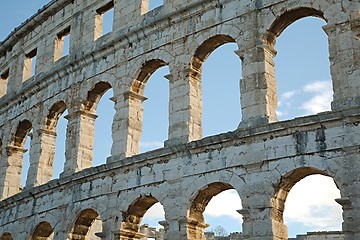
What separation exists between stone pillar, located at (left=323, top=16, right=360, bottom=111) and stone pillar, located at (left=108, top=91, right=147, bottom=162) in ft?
18.8

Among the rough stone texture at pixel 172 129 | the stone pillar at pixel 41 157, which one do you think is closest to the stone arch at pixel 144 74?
the rough stone texture at pixel 172 129

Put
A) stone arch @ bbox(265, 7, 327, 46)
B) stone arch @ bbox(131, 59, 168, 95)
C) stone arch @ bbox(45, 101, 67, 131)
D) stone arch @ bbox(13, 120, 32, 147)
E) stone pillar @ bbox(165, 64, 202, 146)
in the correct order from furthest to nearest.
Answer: stone arch @ bbox(13, 120, 32, 147)
stone arch @ bbox(45, 101, 67, 131)
stone arch @ bbox(131, 59, 168, 95)
stone pillar @ bbox(165, 64, 202, 146)
stone arch @ bbox(265, 7, 327, 46)

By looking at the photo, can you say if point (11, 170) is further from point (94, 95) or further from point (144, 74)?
point (144, 74)

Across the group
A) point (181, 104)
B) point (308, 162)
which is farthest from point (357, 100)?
point (181, 104)

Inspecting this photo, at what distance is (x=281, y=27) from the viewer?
1425 centimetres

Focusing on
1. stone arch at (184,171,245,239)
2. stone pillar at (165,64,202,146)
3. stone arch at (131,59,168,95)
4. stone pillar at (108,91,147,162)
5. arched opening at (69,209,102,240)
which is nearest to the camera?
stone arch at (184,171,245,239)

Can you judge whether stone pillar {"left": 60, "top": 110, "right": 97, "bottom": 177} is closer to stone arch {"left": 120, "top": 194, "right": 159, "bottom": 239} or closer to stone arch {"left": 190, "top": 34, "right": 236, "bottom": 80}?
stone arch {"left": 120, "top": 194, "right": 159, "bottom": 239}

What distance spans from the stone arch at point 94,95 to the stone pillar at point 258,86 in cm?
510

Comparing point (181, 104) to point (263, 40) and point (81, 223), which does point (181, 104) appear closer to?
point (263, 40)

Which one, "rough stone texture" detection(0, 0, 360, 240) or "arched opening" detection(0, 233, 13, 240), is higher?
"rough stone texture" detection(0, 0, 360, 240)

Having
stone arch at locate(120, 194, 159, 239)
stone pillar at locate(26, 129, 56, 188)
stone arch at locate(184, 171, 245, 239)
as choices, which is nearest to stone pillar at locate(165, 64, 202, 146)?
stone arch at locate(184, 171, 245, 239)

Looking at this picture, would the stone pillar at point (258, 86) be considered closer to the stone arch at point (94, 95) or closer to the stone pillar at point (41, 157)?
the stone arch at point (94, 95)

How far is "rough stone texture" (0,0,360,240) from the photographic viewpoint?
1247 cm

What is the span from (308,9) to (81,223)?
846cm
